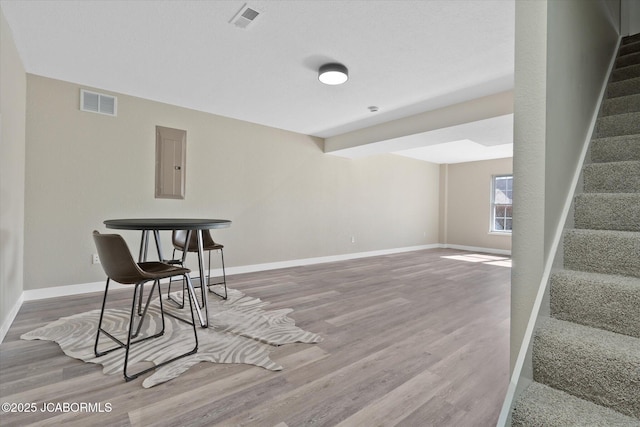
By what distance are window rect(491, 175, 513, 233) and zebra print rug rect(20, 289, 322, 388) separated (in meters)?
6.92

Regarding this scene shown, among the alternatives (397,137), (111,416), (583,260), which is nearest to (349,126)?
(397,137)

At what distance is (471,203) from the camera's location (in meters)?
8.27

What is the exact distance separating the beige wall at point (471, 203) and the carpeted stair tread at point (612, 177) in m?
6.57

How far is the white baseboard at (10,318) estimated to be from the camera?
2.30 metres

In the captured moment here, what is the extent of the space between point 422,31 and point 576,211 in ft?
5.80

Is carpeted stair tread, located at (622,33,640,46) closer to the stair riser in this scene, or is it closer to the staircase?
the stair riser

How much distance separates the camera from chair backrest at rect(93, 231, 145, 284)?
1.84 metres

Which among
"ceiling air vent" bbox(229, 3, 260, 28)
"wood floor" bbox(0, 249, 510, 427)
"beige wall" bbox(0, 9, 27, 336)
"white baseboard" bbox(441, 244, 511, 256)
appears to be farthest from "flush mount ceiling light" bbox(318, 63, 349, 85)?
"white baseboard" bbox(441, 244, 511, 256)

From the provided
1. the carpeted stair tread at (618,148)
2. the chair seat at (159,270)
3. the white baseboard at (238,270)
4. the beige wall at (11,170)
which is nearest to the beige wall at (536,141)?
the carpeted stair tread at (618,148)

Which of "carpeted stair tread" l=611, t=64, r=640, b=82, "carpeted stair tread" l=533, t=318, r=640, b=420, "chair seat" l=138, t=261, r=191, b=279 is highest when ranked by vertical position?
"carpeted stair tread" l=611, t=64, r=640, b=82

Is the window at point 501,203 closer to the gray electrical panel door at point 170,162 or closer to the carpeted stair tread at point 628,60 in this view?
the carpeted stair tread at point 628,60

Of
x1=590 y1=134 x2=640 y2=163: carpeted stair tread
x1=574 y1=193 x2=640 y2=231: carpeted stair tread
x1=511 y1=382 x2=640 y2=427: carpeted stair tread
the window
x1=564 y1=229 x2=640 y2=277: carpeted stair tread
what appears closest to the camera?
x1=511 y1=382 x2=640 y2=427: carpeted stair tread

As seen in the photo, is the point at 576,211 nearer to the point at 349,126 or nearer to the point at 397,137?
the point at 397,137

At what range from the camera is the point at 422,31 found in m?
2.43
